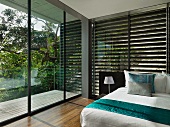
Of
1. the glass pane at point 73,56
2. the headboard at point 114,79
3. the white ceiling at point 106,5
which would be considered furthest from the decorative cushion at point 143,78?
the glass pane at point 73,56

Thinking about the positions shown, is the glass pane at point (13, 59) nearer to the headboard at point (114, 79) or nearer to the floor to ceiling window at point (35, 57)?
the floor to ceiling window at point (35, 57)

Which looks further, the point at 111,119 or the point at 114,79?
the point at 114,79

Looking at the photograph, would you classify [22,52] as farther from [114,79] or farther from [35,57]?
[114,79]

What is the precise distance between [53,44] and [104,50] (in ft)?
5.05

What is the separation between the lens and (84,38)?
4.23 meters

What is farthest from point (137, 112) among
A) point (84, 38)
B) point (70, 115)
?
point (84, 38)

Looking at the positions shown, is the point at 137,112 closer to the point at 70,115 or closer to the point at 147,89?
the point at 147,89

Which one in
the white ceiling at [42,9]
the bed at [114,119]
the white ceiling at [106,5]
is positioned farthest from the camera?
the white ceiling at [106,5]

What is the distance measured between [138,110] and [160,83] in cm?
138

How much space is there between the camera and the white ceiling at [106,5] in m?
2.95

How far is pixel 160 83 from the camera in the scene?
110 inches

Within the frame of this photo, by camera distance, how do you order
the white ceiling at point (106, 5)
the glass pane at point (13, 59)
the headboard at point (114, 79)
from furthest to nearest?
1. the headboard at point (114, 79)
2. the white ceiling at point (106, 5)
3. the glass pane at point (13, 59)

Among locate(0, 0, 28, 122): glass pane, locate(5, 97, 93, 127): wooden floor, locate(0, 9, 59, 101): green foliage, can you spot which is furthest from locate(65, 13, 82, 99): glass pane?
locate(0, 0, 28, 122): glass pane

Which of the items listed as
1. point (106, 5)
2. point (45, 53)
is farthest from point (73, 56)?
point (106, 5)
